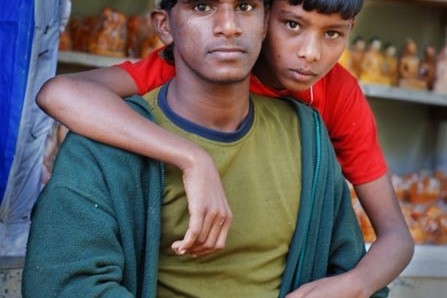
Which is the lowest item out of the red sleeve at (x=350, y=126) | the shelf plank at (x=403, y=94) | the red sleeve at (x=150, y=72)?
the shelf plank at (x=403, y=94)

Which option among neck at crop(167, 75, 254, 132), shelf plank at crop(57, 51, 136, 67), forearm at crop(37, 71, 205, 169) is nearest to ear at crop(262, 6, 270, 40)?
neck at crop(167, 75, 254, 132)

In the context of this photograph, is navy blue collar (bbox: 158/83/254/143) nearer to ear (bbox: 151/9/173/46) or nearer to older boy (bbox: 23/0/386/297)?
older boy (bbox: 23/0/386/297)

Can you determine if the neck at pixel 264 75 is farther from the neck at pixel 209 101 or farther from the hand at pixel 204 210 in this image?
the hand at pixel 204 210

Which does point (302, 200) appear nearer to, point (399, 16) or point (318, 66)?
point (318, 66)

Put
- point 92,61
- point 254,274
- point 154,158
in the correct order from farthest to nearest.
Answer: point 92,61 < point 254,274 < point 154,158

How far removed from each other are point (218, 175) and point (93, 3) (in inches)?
99.2

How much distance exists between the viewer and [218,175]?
6.04ft

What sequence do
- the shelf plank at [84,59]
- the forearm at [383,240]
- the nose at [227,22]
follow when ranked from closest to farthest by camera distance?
the nose at [227,22] → the forearm at [383,240] → the shelf plank at [84,59]

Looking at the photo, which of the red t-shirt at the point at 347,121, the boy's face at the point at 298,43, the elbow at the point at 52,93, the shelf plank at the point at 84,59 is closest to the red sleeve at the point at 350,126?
the red t-shirt at the point at 347,121

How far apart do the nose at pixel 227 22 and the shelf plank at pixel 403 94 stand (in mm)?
2179

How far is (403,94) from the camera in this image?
161 inches

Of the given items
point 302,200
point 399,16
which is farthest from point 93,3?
point 302,200

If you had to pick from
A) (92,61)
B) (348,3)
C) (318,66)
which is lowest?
(92,61)

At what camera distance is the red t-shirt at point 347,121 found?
217cm
